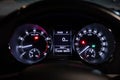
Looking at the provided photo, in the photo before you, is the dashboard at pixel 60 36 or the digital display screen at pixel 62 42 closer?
the dashboard at pixel 60 36

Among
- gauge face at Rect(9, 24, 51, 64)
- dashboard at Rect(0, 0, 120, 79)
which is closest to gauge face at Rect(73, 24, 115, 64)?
dashboard at Rect(0, 0, 120, 79)

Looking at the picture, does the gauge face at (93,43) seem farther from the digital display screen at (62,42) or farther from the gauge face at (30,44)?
the gauge face at (30,44)

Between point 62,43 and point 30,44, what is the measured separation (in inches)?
8.0

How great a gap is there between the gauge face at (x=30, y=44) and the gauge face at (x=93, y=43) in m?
0.20

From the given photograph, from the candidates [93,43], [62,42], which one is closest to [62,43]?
[62,42]

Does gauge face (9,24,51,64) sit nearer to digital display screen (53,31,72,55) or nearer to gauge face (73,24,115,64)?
digital display screen (53,31,72,55)

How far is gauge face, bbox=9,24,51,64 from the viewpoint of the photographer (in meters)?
2.33

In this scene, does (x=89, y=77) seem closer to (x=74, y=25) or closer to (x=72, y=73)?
(x=72, y=73)

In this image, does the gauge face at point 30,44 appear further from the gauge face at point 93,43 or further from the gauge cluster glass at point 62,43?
the gauge face at point 93,43

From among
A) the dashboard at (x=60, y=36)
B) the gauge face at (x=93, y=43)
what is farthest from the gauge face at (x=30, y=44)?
the gauge face at (x=93, y=43)

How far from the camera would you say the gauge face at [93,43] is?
2354 millimetres

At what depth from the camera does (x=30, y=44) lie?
95.0 inches

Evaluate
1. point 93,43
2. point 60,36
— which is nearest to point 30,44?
Answer: point 60,36

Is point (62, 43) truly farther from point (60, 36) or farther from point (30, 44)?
point (30, 44)
